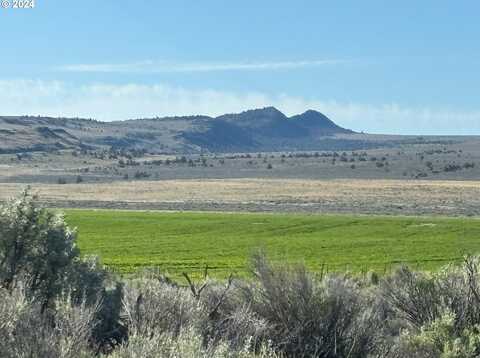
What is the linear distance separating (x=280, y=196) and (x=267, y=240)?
39.1m

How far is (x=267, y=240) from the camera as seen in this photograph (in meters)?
54.7

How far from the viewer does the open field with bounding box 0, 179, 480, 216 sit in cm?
8250

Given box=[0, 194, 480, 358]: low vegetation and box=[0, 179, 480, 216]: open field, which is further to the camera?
box=[0, 179, 480, 216]: open field

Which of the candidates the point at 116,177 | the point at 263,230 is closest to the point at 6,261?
the point at 263,230

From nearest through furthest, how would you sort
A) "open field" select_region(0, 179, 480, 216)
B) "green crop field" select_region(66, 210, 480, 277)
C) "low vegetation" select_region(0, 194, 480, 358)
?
"low vegetation" select_region(0, 194, 480, 358) → "green crop field" select_region(66, 210, 480, 277) → "open field" select_region(0, 179, 480, 216)

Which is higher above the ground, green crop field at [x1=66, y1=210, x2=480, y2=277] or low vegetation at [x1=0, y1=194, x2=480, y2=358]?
low vegetation at [x1=0, y1=194, x2=480, y2=358]

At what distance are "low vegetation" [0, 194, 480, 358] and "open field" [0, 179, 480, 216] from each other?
55.1m

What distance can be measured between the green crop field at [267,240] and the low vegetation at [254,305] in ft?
49.6

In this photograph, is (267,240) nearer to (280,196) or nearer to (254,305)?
(254,305)

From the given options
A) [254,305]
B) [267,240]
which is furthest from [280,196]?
[254,305]

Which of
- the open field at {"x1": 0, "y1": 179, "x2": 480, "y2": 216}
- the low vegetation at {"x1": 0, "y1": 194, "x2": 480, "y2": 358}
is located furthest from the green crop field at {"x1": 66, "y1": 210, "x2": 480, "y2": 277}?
the low vegetation at {"x1": 0, "y1": 194, "x2": 480, "y2": 358}

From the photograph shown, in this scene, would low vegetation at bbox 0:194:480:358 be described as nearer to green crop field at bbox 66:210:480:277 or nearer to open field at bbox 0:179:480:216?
green crop field at bbox 66:210:480:277

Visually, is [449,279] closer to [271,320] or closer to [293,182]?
[271,320]

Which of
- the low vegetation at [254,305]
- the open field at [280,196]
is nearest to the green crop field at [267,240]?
the open field at [280,196]
